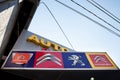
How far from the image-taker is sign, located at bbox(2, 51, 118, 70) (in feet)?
18.3

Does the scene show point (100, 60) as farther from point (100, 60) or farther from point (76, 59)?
point (76, 59)

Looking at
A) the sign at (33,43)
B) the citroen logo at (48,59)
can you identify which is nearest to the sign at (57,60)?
the citroen logo at (48,59)

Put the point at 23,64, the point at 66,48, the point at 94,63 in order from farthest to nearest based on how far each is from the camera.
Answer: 1. the point at 66,48
2. the point at 94,63
3. the point at 23,64

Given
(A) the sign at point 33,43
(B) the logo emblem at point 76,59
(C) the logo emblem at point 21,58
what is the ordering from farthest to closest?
(A) the sign at point 33,43 < (B) the logo emblem at point 76,59 < (C) the logo emblem at point 21,58

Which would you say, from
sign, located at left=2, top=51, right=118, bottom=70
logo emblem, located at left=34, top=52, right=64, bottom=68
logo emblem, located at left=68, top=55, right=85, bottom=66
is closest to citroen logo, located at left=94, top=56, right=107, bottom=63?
sign, located at left=2, top=51, right=118, bottom=70

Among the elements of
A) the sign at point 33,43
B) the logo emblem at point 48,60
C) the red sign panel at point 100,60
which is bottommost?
the red sign panel at point 100,60

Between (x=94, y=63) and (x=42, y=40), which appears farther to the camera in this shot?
(x=42, y=40)

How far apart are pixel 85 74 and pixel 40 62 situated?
1454mm

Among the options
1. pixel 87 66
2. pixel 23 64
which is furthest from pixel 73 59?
pixel 23 64

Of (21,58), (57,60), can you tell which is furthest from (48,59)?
(21,58)

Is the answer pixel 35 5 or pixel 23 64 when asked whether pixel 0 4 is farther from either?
pixel 35 5

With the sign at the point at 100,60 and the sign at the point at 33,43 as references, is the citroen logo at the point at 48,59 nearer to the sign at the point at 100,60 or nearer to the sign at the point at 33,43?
the sign at the point at 100,60

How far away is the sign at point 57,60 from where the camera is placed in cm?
558

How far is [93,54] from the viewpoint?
637 centimetres
